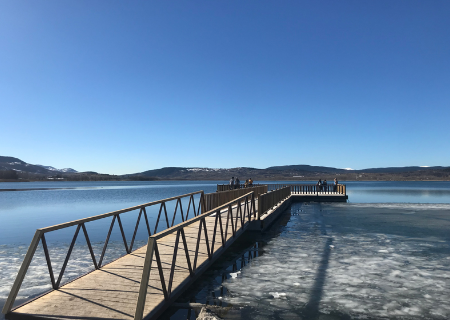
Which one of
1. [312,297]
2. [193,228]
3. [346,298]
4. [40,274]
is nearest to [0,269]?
[40,274]

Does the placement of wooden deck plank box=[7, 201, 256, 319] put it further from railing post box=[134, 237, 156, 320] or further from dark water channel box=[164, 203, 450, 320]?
dark water channel box=[164, 203, 450, 320]

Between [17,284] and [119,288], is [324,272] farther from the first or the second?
[17,284]

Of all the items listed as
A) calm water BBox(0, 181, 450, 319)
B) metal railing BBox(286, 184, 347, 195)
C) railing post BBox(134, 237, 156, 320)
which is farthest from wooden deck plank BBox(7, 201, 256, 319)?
metal railing BBox(286, 184, 347, 195)

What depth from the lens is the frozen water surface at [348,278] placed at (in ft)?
19.8

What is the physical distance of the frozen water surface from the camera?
603 centimetres

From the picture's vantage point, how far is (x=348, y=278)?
7891 mm

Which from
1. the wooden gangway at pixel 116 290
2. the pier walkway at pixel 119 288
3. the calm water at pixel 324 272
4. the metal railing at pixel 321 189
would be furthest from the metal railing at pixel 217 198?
the metal railing at pixel 321 189

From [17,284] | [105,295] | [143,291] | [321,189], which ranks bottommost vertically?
[105,295]

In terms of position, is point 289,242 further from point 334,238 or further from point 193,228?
point 193,228

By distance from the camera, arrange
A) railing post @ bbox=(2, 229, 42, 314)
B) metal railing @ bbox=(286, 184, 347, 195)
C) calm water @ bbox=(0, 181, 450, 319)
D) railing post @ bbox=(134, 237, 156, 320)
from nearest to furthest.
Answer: railing post @ bbox=(134, 237, 156, 320), railing post @ bbox=(2, 229, 42, 314), calm water @ bbox=(0, 181, 450, 319), metal railing @ bbox=(286, 184, 347, 195)

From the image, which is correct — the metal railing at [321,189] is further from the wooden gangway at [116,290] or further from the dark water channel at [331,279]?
the wooden gangway at [116,290]

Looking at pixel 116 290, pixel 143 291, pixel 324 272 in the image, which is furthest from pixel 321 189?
pixel 143 291

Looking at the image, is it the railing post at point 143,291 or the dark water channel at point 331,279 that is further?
the dark water channel at point 331,279

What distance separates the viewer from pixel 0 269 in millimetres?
9141
